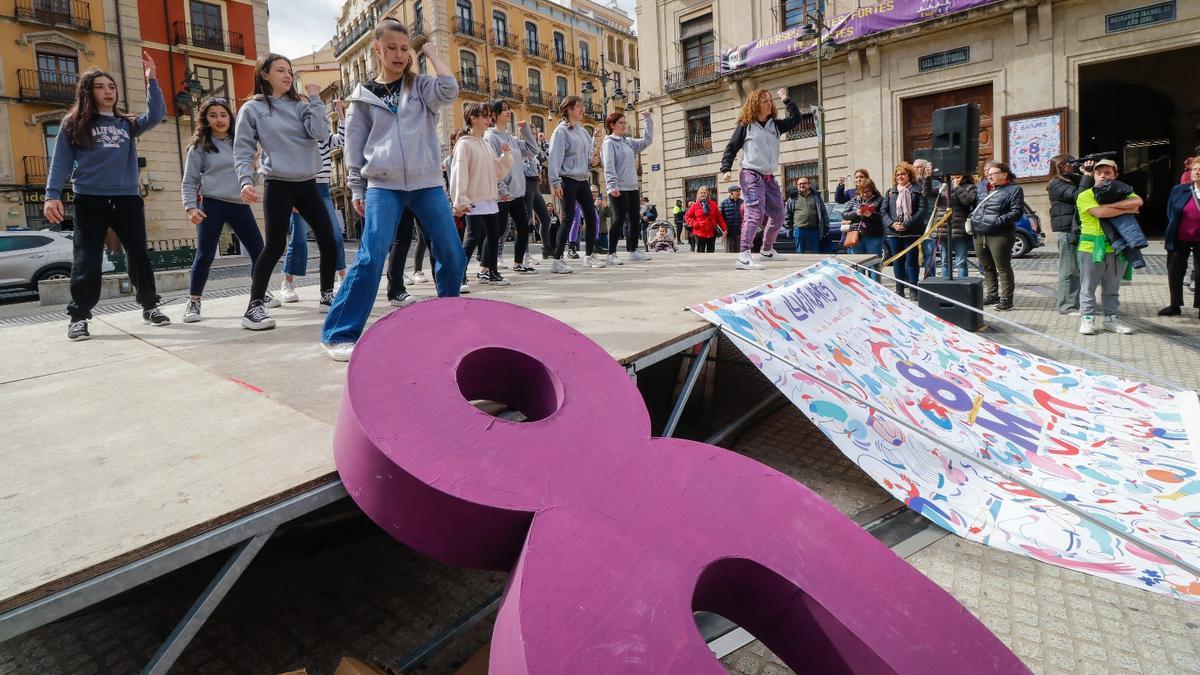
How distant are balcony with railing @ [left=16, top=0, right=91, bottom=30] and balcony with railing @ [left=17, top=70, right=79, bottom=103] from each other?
5.81 ft

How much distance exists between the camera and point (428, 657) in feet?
7.22

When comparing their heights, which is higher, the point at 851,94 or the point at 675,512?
the point at 851,94

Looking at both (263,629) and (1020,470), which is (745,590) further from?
(1020,470)

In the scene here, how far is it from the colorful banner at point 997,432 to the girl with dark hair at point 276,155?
2676mm

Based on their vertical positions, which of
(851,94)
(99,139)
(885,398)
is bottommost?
(885,398)

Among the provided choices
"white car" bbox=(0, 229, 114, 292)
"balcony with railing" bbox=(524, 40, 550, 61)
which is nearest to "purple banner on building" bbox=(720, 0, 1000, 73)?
"white car" bbox=(0, 229, 114, 292)

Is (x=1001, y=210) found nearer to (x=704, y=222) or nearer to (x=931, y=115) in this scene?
(x=704, y=222)

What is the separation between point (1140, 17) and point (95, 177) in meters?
22.8

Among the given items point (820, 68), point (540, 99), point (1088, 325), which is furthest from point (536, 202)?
point (540, 99)

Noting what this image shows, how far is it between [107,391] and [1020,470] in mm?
4145

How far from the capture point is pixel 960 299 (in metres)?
6.88

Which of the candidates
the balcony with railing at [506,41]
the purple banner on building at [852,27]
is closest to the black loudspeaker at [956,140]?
the purple banner on building at [852,27]

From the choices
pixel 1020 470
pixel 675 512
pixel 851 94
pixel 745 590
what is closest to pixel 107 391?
pixel 675 512

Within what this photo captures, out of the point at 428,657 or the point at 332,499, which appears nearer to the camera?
the point at 332,499
